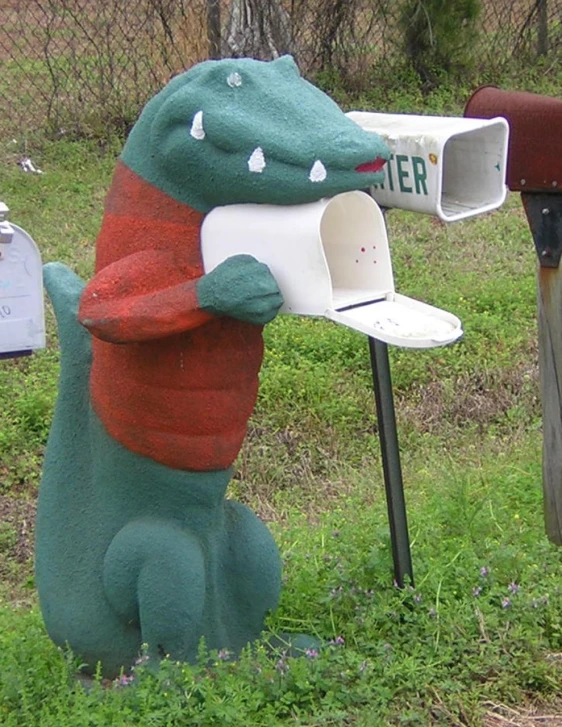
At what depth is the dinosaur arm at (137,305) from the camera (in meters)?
2.70

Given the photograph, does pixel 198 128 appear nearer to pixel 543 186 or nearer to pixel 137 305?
pixel 137 305

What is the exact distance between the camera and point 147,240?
2857mm

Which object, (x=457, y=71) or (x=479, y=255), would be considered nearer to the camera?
(x=479, y=255)

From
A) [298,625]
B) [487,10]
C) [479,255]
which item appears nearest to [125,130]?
[479,255]

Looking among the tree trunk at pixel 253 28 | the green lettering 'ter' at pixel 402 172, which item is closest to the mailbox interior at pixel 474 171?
the green lettering 'ter' at pixel 402 172

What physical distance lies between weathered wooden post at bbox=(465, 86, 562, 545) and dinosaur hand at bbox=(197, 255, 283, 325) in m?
1.17

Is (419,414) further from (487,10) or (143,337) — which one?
(487,10)

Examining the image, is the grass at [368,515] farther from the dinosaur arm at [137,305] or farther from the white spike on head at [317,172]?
the white spike on head at [317,172]

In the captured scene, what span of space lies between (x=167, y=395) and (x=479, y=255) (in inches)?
195

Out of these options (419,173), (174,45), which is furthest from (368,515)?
(174,45)

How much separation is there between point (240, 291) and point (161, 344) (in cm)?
31

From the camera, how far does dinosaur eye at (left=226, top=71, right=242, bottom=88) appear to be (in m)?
2.77

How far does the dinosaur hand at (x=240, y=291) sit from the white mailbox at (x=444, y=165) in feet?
1.56

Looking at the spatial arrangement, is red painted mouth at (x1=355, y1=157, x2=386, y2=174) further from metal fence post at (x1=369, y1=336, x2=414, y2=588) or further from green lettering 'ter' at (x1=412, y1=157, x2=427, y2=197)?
metal fence post at (x1=369, y1=336, x2=414, y2=588)
